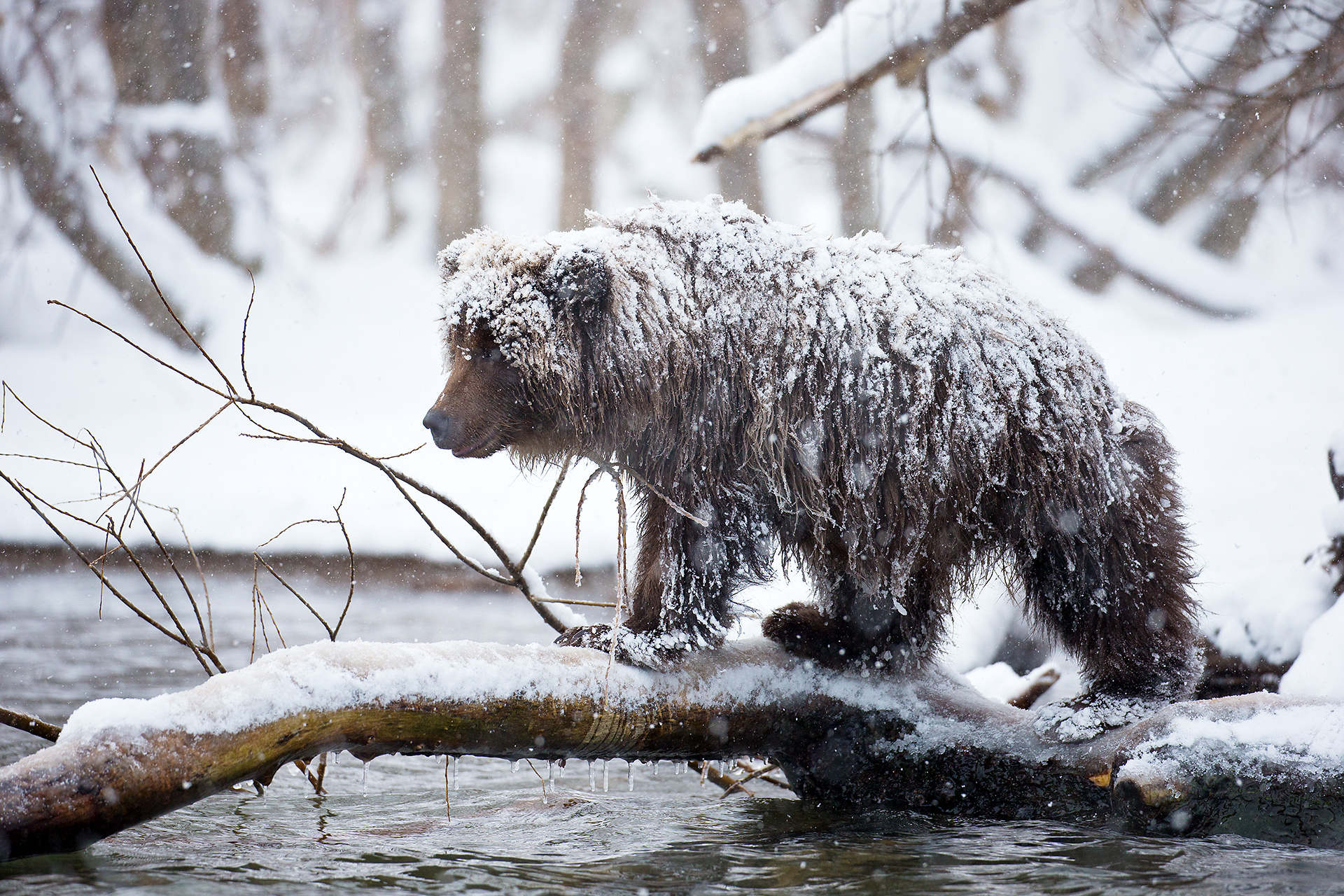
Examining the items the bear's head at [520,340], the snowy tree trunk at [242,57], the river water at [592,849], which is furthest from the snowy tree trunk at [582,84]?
the bear's head at [520,340]

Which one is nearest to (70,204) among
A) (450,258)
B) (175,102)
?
(175,102)

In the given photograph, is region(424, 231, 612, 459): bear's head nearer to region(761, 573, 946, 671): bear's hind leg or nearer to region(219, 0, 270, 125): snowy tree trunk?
region(761, 573, 946, 671): bear's hind leg

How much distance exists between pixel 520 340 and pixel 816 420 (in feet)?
2.87

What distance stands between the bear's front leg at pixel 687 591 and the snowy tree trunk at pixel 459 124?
1405 centimetres

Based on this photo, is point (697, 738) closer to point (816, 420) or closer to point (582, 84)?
point (816, 420)

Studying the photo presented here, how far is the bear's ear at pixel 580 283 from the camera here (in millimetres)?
2939

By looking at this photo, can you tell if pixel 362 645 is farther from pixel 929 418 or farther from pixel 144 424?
pixel 144 424

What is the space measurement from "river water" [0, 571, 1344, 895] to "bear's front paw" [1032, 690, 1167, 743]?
0.27 meters

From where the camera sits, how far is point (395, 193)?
19.0 metres

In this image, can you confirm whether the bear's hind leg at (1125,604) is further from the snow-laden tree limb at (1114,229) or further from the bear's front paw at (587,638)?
the snow-laden tree limb at (1114,229)

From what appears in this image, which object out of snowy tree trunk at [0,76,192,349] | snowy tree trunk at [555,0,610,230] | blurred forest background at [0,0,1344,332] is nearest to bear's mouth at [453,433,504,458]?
blurred forest background at [0,0,1344,332]

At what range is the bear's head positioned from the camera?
117 inches

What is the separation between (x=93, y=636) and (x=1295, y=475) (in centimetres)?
872

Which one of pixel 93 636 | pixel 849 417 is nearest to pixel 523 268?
pixel 849 417
